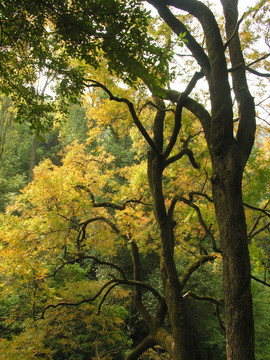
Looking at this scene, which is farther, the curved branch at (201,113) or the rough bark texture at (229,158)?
the curved branch at (201,113)

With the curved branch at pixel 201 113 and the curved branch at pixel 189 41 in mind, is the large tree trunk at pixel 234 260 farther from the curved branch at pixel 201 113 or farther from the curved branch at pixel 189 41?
the curved branch at pixel 189 41

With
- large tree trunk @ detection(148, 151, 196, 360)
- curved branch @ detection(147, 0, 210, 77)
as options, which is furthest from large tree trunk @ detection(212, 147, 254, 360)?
large tree trunk @ detection(148, 151, 196, 360)

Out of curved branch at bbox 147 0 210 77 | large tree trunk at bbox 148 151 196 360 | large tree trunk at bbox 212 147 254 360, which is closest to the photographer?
large tree trunk at bbox 212 147 254 360

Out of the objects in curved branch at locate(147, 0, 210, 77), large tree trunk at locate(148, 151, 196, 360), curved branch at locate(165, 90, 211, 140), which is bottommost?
large tree trunk at locate(148, 151, 196, 360)

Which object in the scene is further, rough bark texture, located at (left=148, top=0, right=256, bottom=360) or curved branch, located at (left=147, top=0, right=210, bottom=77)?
curved branch, located at (left=147, top=0, right=210, bottom=77)

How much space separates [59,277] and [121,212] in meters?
3.38

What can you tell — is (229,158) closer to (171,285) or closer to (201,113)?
(201,113)

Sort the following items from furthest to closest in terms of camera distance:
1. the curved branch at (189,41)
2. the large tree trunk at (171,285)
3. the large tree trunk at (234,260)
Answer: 1. the large tree trunk at (171,285)
2. the curved branch at (189,41)
3. the large tree trunk at (234,260)

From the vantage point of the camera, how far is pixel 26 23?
7.78 feet

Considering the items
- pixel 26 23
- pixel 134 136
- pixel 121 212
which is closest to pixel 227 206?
pixel 26 23

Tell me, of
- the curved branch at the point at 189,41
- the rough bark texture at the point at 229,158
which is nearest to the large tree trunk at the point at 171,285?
the rough bark texture at the point at 229,158

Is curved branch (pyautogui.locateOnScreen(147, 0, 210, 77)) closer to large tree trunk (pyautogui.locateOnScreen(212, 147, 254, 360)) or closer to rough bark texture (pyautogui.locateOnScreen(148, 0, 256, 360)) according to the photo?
rough bark texture (pyautogui.locateOnScreen(148, 0, 256, 360))

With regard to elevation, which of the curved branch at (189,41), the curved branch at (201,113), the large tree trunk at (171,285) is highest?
the curved branch at (189,41)

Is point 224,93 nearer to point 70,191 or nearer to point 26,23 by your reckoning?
point 26,23
